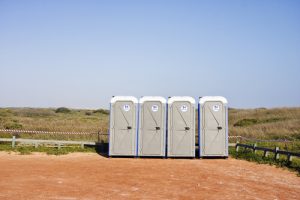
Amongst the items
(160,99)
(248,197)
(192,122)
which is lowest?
(248,197)

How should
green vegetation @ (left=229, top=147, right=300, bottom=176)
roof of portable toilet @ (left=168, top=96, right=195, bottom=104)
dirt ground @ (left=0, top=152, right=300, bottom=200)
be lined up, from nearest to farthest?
dirt ground @ (left=0, top=152, right=300, bottom=200), green vegetation @ (left=229, top=147, right=300, bottom=176), roof of portable toilet @ (left=168, top=96, right=195, bottom=104)

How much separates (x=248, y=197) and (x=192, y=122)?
718 centimetres

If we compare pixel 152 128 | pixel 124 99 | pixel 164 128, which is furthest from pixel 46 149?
pixel 164 128

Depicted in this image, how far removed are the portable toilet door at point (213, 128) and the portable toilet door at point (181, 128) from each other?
42 centimetres

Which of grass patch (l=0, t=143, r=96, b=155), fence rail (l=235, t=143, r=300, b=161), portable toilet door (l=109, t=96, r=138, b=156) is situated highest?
portable toilet door (l=109, t=96, r=138, b=156)

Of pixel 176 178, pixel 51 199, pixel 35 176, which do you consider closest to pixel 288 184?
pixel 176 178

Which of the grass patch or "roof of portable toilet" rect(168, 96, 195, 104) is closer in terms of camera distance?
"roof of portable toilet" rect(168, 96, 195, 104)

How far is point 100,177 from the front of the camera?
10062mm

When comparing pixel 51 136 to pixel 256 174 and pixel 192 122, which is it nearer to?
pixel 192 122

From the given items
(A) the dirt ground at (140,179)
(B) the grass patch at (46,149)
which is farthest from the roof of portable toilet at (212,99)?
(B) the grass patch at (46,149)

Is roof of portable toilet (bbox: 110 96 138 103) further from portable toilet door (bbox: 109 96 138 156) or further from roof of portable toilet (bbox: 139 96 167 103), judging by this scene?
roof of portable toilet (bbox: 139 96 167 103)

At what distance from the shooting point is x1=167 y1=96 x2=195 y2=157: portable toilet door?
14.7 metres

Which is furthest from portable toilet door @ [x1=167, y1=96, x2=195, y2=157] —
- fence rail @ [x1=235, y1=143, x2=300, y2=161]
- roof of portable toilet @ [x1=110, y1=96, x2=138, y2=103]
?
fence rail @ [x1=235, y1=143, x2=300, y2=161]

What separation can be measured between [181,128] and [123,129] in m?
2.67
